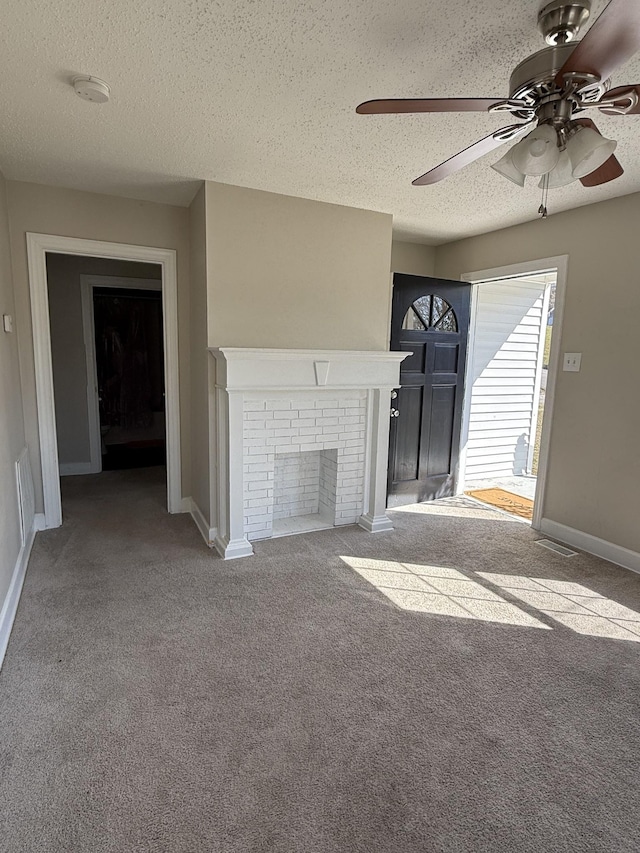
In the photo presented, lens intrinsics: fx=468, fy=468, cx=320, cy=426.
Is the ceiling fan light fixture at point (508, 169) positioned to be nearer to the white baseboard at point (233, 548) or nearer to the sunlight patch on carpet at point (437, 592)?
the sunlight patch on carpet at point (437, 592)

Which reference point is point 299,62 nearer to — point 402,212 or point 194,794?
point 402,212

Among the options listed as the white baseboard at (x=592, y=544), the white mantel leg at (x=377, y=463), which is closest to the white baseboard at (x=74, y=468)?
the white mantel leg at (x=377, y=463)

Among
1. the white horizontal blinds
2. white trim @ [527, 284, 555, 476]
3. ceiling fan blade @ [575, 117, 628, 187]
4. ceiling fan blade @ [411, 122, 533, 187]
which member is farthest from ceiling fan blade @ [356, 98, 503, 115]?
white trim @ [527, 284, 555, 476]

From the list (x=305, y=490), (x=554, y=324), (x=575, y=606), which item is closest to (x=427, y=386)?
(x=554, y=324)

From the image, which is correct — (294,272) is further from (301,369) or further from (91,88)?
(91,88)

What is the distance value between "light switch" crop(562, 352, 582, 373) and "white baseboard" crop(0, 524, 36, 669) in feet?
12.6

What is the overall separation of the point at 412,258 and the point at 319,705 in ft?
13.3

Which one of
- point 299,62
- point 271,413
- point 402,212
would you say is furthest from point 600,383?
point 299,62

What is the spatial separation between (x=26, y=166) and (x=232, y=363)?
1.71 m

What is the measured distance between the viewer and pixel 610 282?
10.5 feet

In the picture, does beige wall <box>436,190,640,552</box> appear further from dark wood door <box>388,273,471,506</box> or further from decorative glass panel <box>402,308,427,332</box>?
decorative glass panel <box>402,308,427,332</box>

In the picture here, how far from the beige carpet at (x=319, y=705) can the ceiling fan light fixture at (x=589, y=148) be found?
2012 millimetres

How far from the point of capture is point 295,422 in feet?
11.2

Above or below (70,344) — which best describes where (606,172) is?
above
